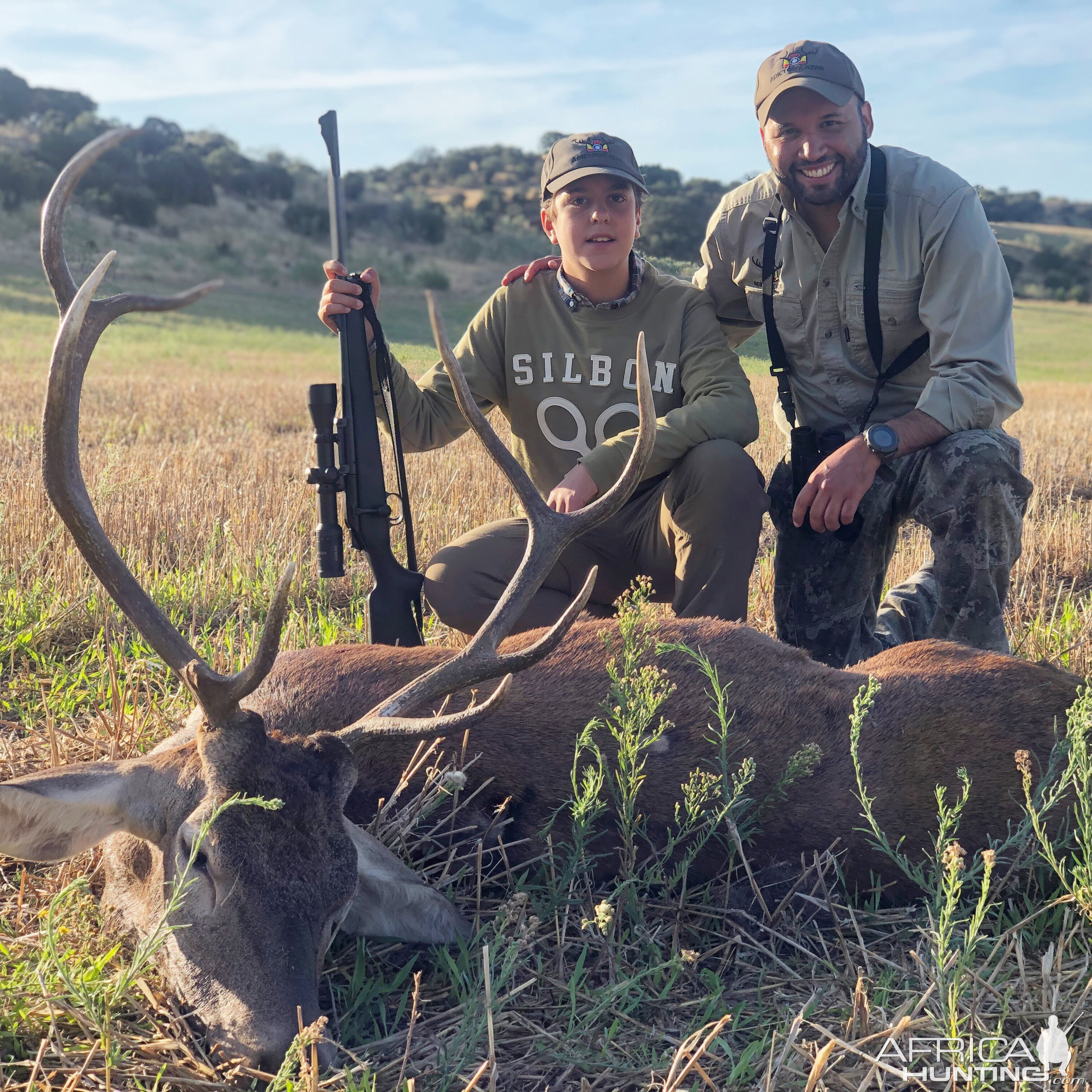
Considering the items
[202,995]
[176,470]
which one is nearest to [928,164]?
[202,995]

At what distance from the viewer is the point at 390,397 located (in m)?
5.06

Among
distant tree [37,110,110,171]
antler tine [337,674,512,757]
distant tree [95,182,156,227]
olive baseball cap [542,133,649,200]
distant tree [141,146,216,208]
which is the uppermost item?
distant tree [37,110,110,171]

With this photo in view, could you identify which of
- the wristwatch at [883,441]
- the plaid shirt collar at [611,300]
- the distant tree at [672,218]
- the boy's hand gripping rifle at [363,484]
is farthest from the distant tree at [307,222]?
the wristwatch at [883,441]

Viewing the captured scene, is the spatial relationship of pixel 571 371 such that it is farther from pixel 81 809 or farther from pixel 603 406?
pixel 81 809

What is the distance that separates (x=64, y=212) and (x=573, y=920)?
94.5 inches

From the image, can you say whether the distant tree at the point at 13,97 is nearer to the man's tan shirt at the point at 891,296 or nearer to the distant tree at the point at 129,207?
the distant tree at the point at 129,207

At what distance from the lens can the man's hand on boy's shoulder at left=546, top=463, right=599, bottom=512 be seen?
4.42m

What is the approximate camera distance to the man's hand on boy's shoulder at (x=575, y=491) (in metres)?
4.42

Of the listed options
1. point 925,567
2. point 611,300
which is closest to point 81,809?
point 611,300

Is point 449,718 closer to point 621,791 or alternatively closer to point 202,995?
point 621,791

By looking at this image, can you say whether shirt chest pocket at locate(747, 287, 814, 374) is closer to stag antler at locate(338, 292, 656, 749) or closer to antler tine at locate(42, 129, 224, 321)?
stag antler at locate(338, 292, 656, 749)

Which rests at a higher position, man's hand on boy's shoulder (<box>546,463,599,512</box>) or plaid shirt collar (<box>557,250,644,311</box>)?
plaid shirt collar (<box>557,250,644,311</box>)

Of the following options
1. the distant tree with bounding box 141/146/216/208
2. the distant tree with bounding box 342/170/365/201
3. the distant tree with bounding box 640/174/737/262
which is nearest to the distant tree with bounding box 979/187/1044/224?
the distant tree with bounding box 640/174/737/262

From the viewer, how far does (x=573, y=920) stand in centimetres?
317
